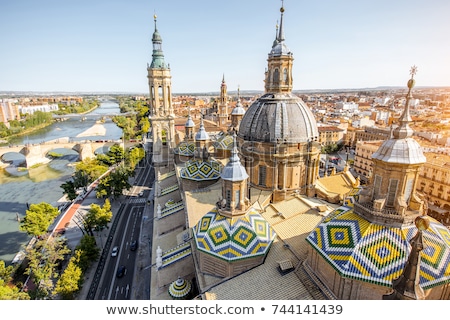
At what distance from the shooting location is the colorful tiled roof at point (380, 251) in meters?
6.39

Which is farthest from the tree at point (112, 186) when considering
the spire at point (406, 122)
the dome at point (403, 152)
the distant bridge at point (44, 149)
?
the spire at point (406, 122)

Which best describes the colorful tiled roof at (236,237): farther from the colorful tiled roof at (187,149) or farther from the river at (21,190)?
the river at (21,190)

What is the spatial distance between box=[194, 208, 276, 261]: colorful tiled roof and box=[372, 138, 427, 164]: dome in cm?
494

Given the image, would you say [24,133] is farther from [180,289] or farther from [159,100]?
[180,289]

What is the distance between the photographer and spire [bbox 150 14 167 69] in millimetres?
26625

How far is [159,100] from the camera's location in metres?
28.4

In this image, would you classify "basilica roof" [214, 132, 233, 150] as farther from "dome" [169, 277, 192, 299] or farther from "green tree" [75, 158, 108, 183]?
"green tree" [75, 158, 108, 183]

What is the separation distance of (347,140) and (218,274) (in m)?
40.2

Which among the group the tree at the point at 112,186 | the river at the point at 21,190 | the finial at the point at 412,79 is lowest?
the river at the point at 21,190

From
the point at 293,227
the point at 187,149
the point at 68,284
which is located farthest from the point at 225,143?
the point at 68,284

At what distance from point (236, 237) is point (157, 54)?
23.7 meters

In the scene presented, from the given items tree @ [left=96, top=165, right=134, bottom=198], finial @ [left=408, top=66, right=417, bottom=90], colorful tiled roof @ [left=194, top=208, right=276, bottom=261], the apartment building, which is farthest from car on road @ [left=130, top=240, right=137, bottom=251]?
the apartment building

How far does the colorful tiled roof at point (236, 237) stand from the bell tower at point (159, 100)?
2057 cm

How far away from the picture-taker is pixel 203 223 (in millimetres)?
10492
